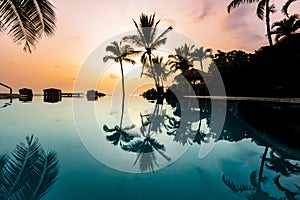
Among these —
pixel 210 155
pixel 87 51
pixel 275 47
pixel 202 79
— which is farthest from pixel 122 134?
pixel 202 79

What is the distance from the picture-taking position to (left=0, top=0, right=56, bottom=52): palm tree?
5.03 metres

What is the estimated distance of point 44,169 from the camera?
9.36 ft

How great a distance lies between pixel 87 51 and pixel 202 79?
10.5 m

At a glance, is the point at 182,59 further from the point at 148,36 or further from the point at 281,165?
the point at 281,165

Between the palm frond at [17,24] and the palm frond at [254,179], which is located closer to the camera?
the palm frond at [254,179]

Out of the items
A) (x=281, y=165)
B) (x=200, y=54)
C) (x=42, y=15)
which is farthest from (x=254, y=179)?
(x=200, y=54)

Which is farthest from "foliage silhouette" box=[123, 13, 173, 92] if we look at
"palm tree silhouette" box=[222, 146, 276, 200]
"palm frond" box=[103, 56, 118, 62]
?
"palm tree silhouette" box=[222, 146, 276, 200]

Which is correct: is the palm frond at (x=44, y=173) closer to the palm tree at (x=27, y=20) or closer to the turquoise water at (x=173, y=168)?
the turquoise water at (x=173, y=168)

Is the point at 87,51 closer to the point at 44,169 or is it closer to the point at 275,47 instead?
the point at 275,47

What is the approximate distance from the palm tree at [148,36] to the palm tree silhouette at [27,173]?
1611cm

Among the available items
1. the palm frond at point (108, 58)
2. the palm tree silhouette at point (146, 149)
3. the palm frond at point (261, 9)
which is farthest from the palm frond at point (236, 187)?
the palm frond at point (108, 58)

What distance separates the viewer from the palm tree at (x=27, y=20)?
5030 mm

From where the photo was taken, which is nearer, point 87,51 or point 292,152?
point 292,152

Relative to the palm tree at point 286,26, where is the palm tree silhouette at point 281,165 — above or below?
below
